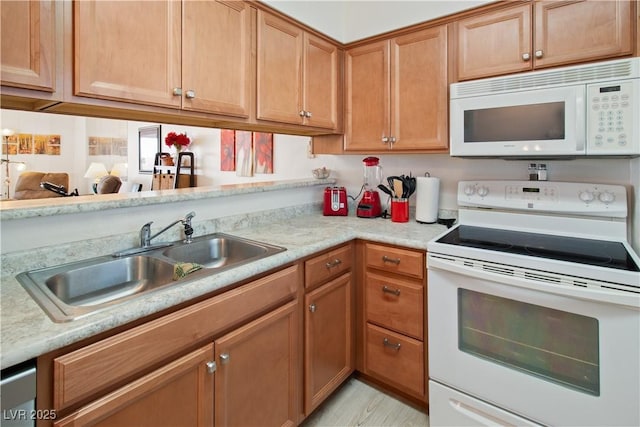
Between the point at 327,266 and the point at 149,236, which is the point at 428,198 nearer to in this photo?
the point at 327,266

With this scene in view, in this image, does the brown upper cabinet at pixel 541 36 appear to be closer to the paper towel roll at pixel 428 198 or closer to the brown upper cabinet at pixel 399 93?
the brown upper cabinet at pixel 399 93

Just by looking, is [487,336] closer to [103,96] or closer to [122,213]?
[122,213]

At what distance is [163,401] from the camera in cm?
100

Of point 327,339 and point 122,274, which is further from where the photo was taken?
point 327,339

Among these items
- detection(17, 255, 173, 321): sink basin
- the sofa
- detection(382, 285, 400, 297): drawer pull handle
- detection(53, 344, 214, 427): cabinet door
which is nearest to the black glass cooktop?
detection(382, 285, 400, 297): drawer pull handle

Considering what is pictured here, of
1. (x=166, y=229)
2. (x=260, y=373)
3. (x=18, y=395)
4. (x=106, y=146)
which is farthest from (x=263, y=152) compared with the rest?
(x=106, y=146)

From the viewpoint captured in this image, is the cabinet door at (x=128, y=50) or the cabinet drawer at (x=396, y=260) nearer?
the cabinet door at (x=128, y=50)

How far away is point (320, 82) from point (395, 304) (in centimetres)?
145

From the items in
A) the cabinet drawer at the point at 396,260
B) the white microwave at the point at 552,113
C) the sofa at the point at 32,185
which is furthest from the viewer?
the sofa at the point at 32,185

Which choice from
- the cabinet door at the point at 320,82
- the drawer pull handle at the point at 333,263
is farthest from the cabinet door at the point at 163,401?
the cabinet door at the point at 320,82

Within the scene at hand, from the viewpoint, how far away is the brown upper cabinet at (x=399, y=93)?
6.33 feet

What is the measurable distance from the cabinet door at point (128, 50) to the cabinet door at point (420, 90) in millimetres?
1258

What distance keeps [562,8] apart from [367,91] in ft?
3.47

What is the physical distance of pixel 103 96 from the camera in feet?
4.01
